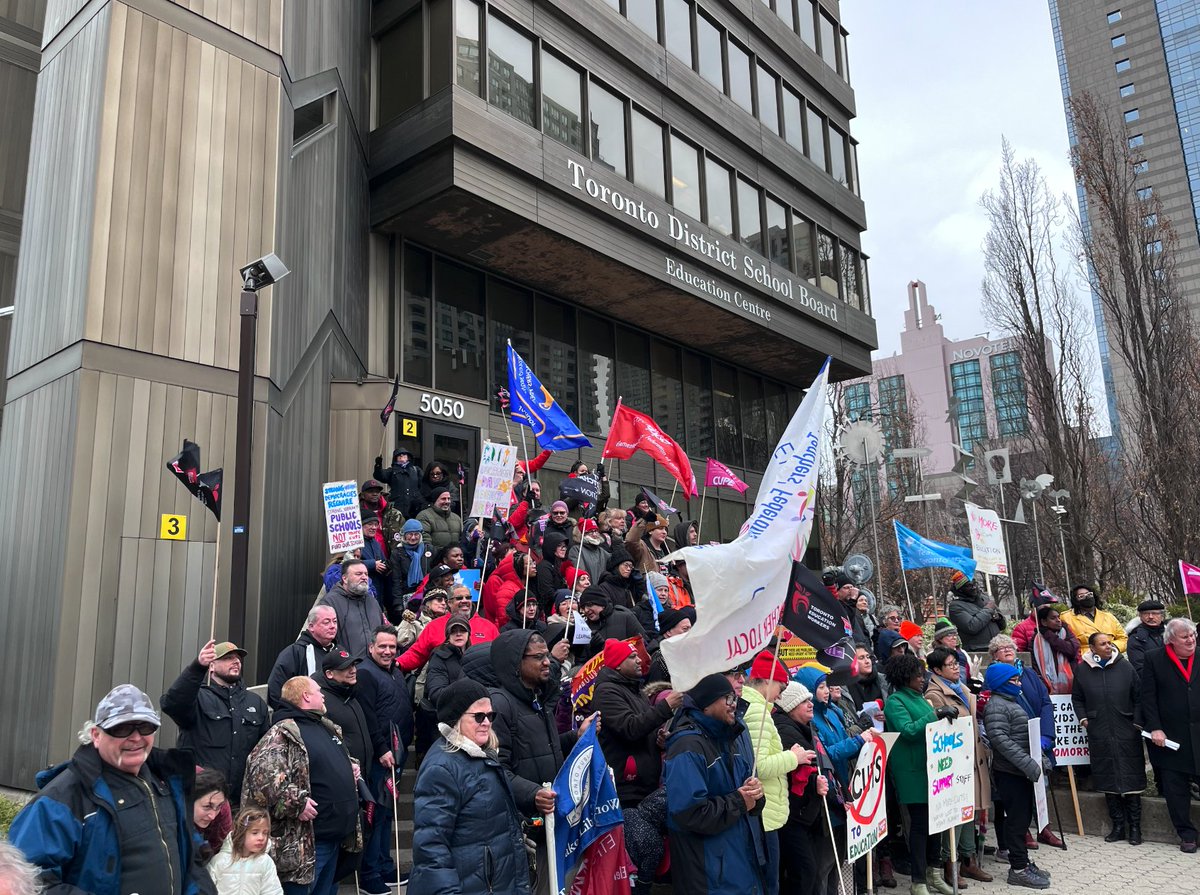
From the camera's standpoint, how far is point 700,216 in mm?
22500

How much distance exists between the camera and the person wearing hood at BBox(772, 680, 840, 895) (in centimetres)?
654

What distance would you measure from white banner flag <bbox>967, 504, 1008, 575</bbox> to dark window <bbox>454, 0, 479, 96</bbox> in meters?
11.4

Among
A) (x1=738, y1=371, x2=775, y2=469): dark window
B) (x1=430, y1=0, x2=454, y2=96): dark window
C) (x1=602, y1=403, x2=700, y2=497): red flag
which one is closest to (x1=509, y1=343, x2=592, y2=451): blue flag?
(x1=602, y1=403, x2=700, y2=497): red flag

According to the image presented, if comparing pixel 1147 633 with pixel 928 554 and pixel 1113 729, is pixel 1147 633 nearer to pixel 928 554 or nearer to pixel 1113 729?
pixel 1113 729

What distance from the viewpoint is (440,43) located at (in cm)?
1702

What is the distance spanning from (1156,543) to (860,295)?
12365mm

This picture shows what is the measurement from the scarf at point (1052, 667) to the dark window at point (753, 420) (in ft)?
53.4

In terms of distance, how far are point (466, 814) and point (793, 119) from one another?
26225 millimetres

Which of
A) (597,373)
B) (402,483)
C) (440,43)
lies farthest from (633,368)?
(402,483)

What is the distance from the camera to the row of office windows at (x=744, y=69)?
22.4 m

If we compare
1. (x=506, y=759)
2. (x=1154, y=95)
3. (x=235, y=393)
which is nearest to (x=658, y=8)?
(x=235, y=393)

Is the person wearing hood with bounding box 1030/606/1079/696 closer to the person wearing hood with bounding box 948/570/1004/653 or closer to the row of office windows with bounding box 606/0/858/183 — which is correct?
the person wearing hood with bounding box 948/570/1004/653

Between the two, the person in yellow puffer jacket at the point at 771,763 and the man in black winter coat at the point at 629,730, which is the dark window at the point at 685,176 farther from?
the person in yellow puffer jacket at the point at 771,763

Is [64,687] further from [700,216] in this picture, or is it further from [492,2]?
[700,216]
